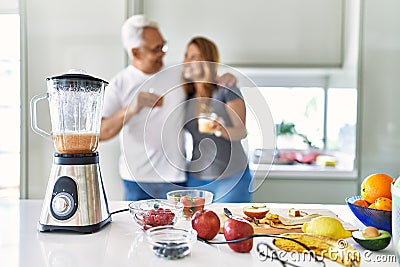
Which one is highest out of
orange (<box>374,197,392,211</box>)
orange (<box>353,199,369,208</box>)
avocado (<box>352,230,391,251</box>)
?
orange (<box>374,197,392,211</box>)

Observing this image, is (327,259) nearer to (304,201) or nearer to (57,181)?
(57,181)

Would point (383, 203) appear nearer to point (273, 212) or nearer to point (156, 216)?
point (273, 212)

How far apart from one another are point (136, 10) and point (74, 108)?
59.1 inches

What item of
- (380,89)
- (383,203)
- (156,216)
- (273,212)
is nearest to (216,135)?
(273,212)

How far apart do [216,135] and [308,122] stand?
4.86ft

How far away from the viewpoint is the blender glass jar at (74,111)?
3.35 feet

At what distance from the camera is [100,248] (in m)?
0.90

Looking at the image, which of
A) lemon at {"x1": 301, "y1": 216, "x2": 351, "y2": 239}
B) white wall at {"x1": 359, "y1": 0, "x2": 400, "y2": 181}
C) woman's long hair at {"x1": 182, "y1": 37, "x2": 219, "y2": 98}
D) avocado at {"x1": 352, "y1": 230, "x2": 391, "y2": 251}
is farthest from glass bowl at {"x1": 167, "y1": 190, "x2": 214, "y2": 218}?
white wall at {"x1": 359, "y1": 0, "x2": 400, "y2": 181}

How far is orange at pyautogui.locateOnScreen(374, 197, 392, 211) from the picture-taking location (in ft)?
3.16

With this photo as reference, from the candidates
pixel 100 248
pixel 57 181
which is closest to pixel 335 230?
pixel 100 248

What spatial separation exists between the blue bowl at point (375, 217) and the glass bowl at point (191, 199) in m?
0.39

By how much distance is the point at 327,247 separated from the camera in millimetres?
863

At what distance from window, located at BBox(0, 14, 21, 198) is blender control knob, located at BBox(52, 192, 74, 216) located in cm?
184

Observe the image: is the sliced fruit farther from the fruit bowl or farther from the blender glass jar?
the blender glass jar
